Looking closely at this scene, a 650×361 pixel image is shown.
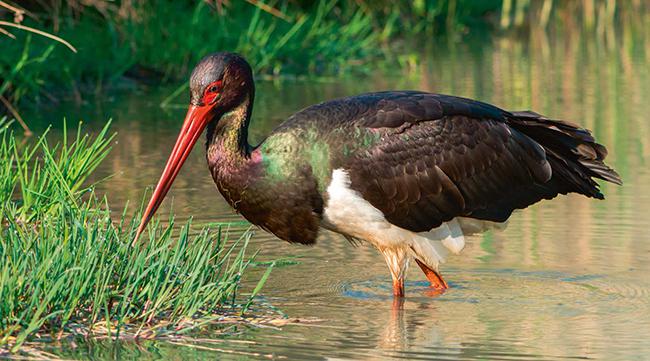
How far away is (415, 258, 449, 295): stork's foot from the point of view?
6.35 metres

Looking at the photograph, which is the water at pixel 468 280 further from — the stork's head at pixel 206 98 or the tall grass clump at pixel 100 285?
the stork's head at pixel 206 98

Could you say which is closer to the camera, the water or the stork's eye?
the water

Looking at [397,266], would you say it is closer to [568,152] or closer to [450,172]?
[450,172]

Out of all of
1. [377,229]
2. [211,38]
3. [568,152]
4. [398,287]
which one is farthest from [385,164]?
[211,38]

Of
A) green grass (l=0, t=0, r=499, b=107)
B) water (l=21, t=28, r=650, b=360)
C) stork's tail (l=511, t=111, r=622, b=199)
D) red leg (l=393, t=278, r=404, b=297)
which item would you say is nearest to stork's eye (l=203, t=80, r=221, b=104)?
water (l=21, t=28, r=650, b=360)

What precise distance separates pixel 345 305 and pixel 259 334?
28.3 inches

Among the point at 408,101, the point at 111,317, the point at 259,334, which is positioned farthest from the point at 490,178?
the point at 111,317

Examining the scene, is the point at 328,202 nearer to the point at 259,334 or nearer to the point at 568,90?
the point at 259,334

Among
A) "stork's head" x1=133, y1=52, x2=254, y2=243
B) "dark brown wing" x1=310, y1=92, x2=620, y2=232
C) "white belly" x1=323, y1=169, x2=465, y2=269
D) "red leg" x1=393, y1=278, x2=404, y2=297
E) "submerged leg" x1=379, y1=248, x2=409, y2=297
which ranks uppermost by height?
"stork's head" x1=133, y1=52, x2=254, y2=243

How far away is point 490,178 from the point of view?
6523 mm

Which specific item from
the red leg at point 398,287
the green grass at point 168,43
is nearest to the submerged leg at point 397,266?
the red leg at point 398,287

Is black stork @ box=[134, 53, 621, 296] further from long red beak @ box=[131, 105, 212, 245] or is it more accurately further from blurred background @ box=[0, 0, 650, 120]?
blurred background @ box=[0, 0, 650, 120]

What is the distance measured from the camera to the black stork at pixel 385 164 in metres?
5.93

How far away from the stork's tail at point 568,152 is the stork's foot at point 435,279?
767 mm
